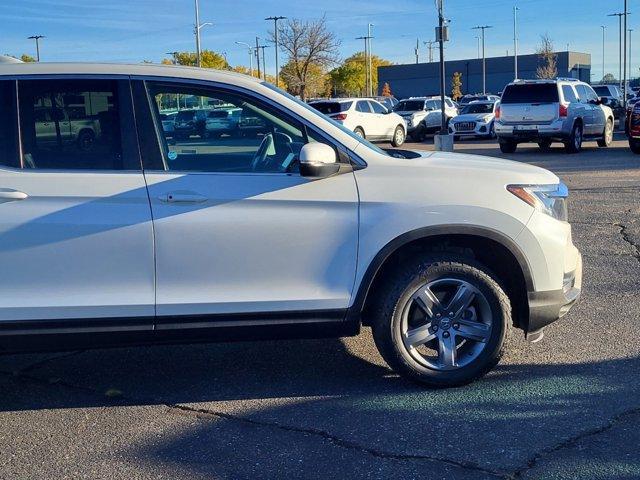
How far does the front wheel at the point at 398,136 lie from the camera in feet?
95.0

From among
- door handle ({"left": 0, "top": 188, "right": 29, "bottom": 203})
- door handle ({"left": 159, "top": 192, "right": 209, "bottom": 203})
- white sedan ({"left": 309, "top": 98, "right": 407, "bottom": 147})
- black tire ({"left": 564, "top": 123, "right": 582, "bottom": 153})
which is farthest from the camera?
white sedan ({"left": 309, "top": 98, "right": 407, "bottom": 147})

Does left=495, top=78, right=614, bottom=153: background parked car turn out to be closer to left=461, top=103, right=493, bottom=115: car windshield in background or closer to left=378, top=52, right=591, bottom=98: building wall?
left=461, top=103, right=493, bottom=115: car windshield in background

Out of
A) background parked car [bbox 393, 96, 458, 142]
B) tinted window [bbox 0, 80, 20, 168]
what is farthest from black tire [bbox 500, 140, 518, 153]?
tinted window [bbox 0, 80, 20, 168]

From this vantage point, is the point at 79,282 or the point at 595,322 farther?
the point at 595,322

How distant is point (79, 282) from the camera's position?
444cm

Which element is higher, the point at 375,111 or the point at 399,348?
the point at 375,111

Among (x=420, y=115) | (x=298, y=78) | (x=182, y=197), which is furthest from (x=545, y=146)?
(x=298, y=78)

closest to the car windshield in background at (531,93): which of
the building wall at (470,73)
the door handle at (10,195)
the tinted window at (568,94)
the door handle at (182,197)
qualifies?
the tinted window at (568,94)

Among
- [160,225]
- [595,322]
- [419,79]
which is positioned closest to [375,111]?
[595,322]

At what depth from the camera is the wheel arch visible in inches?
183

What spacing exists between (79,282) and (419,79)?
93297 millimetres

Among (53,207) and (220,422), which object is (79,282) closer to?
(53,207)

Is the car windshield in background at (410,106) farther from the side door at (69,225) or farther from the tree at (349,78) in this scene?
the tree at (349,78)

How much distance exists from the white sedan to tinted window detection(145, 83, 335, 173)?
21.9 meters
